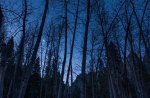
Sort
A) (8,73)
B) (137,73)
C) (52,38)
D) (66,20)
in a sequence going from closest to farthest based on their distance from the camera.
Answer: (66,20)
(137,73)
(52,38)
(8,73)

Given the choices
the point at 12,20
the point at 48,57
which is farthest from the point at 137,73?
the point at 12,20

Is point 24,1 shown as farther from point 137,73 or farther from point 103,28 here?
point 137,73

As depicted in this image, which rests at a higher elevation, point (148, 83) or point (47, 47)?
point (47, 47)

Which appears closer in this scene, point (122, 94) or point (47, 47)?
point (122, 94)

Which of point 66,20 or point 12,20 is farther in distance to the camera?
point 66,20

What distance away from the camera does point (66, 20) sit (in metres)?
13.1

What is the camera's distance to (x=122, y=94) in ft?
39.3

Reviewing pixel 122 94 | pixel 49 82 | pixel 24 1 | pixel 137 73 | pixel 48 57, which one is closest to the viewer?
pixel 24 1

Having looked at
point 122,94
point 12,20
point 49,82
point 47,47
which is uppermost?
point 47,47

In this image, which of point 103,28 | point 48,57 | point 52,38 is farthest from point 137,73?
point 48,57

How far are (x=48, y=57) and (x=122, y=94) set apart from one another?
44.7ft

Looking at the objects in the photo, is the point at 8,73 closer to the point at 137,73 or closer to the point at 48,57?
the point at 48,57

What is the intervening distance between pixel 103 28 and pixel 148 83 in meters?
22.8

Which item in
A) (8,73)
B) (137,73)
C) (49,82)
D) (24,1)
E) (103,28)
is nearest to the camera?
(24,1)
